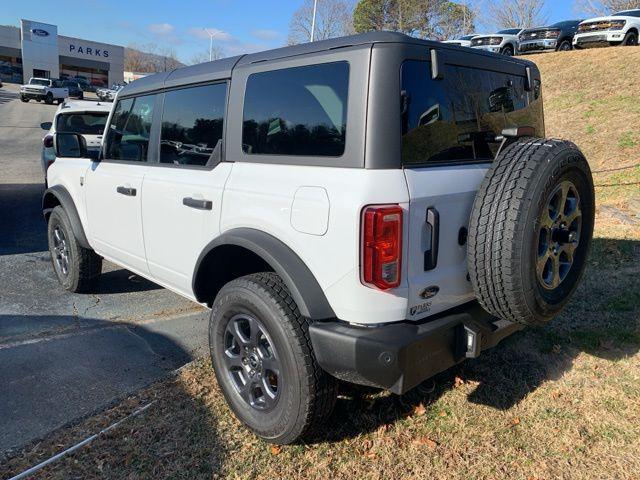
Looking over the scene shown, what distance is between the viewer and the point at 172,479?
101 inches

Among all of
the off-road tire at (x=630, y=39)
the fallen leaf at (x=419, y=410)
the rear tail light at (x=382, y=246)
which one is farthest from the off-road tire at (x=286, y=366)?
the off-road tire at (x=630, y=39)

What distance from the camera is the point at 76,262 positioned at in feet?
16.0

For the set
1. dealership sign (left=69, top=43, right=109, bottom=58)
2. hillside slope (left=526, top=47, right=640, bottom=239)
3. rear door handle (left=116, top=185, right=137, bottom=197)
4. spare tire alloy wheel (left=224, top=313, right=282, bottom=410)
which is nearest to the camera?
spare tire alloy wheel (left=224, top=313, right=282, bottom=410)

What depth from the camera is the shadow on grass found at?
3.12 m

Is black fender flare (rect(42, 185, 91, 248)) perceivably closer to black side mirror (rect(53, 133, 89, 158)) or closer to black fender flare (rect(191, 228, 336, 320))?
black side mirror (rect(53, 133, 89, 158))

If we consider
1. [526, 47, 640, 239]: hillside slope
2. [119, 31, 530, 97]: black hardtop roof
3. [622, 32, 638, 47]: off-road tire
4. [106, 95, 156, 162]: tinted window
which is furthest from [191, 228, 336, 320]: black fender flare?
[622, 32, 638, 47]: off-road tire

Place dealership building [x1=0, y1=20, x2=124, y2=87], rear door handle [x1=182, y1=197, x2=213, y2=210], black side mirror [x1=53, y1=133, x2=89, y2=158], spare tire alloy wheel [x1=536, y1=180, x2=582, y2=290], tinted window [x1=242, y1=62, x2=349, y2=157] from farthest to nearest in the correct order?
1. dealership building [x1=0, y1=20, x2=124, y2=87]
2. black side mirror [x1=53, y1=133, x2=89, y2=158]
3. rear door handle [x1=182, y1=197, x2=213, y2=210]
4. spare tire alloy wheel [x1=536, y1=180, x2=582, y2=290]
5. tinted window [x1=242, y1=62, x2=349, y2=157]

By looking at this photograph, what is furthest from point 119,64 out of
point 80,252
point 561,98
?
point 80,252

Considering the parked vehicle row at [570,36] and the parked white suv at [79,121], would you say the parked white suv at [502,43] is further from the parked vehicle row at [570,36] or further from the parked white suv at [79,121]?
the parked white suv at [79,121]

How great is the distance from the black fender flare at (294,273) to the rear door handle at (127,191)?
1.47 metres

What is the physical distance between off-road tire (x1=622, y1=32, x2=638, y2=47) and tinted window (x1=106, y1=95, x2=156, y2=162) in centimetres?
2015

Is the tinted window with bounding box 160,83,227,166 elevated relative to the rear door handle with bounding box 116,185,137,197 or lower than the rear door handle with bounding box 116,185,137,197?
elevated

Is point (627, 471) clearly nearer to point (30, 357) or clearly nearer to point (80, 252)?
point (30, 357)

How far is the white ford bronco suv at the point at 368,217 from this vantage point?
7.67ft
